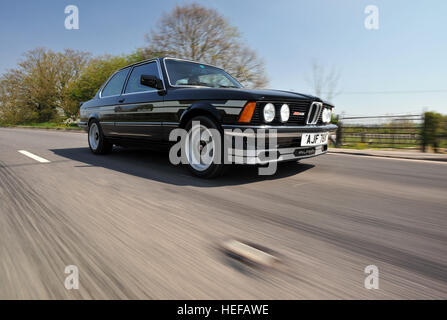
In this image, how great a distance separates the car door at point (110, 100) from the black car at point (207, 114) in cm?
2

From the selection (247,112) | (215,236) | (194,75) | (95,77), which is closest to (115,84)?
(194,75)

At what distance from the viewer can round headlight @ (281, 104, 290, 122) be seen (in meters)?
3.01

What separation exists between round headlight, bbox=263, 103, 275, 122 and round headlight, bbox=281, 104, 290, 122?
0.41 feet

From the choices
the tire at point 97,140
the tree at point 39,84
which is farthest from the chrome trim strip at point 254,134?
the tree at point 39,84

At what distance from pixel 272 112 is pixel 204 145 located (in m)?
0.91

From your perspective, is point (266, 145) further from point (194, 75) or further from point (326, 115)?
point (194, 75)

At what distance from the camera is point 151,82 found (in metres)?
3.72

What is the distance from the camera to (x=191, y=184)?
3033mm

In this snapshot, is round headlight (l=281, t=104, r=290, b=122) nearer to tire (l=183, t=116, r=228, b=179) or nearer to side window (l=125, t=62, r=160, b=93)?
tire (l=183, t=116, r=228, b=179)

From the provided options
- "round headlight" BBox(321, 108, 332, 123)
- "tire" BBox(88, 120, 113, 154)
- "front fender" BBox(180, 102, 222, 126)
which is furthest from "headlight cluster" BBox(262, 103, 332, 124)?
"tire" BBox(88, 120, 113, 154)

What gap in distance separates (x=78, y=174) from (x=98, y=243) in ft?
7.44

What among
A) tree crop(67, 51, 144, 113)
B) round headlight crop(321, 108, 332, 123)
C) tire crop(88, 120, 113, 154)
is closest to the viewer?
round headlight crop(321, 108, 332, 123)
